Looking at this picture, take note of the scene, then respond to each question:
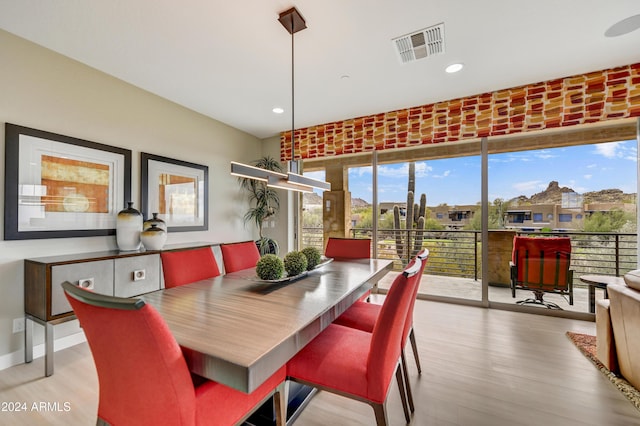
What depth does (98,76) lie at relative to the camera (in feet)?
8.71

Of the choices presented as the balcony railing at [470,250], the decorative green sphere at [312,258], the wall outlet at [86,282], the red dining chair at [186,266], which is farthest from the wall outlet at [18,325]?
the balcony railing at [470,250]

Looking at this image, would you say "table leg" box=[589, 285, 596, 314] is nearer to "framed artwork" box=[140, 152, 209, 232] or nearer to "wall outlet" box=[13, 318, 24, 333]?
"framed artwork" box=[140, 152, 209, 232]

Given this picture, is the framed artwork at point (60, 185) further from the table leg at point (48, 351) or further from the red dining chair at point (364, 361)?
the red dining chair at point (364, 361)

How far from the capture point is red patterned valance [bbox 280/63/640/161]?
2.76m

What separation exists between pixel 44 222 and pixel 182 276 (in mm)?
1445

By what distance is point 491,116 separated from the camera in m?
3.29

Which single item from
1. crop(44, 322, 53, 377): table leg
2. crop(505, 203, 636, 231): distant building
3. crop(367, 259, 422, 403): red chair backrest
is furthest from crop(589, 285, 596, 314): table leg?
crop(44, 322, 53, 377): table leg

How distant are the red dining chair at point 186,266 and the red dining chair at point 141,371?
89 cm

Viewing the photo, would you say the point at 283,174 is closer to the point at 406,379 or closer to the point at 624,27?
the point at 406,379

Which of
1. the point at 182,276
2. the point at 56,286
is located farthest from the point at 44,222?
the point at 182,276

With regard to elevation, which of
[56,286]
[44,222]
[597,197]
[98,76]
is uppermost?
[98,76]

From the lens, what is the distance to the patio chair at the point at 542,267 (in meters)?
3.15

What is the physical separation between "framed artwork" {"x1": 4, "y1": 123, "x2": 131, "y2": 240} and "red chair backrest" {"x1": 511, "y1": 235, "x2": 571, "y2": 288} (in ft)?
15.1

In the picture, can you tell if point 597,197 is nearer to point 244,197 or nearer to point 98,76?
point 244,197
